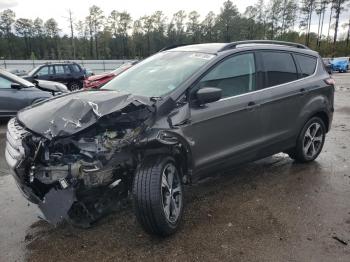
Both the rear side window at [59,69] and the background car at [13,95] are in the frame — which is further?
the rear side window at [59,69]

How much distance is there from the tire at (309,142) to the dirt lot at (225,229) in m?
0.45

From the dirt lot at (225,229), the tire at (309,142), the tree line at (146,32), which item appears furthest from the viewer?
the tree line at (146,32)

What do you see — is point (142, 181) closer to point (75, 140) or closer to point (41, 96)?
point (75, 140)

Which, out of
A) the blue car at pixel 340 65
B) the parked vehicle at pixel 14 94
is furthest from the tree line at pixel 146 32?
the parked vehicle at pixel 14 94

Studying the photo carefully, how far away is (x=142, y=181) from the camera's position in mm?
3232

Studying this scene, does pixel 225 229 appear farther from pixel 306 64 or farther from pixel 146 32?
pixel 146 32

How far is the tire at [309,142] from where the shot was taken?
5.25 metres

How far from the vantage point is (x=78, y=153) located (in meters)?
3.19

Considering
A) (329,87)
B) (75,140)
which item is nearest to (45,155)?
(75,140)

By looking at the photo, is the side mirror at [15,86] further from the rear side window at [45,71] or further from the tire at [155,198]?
the rear side window at [45,71]

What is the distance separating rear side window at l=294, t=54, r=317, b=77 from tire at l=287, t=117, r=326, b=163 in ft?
2.18

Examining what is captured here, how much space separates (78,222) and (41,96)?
22.8 feet

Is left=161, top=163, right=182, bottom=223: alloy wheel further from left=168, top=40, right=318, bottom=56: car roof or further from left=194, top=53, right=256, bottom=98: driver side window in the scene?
left=168, top=40, right=318, bottom=56: car roof

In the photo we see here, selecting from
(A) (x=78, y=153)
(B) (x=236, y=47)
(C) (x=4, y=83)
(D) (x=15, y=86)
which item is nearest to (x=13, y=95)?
(D) (x=15, y=86)
